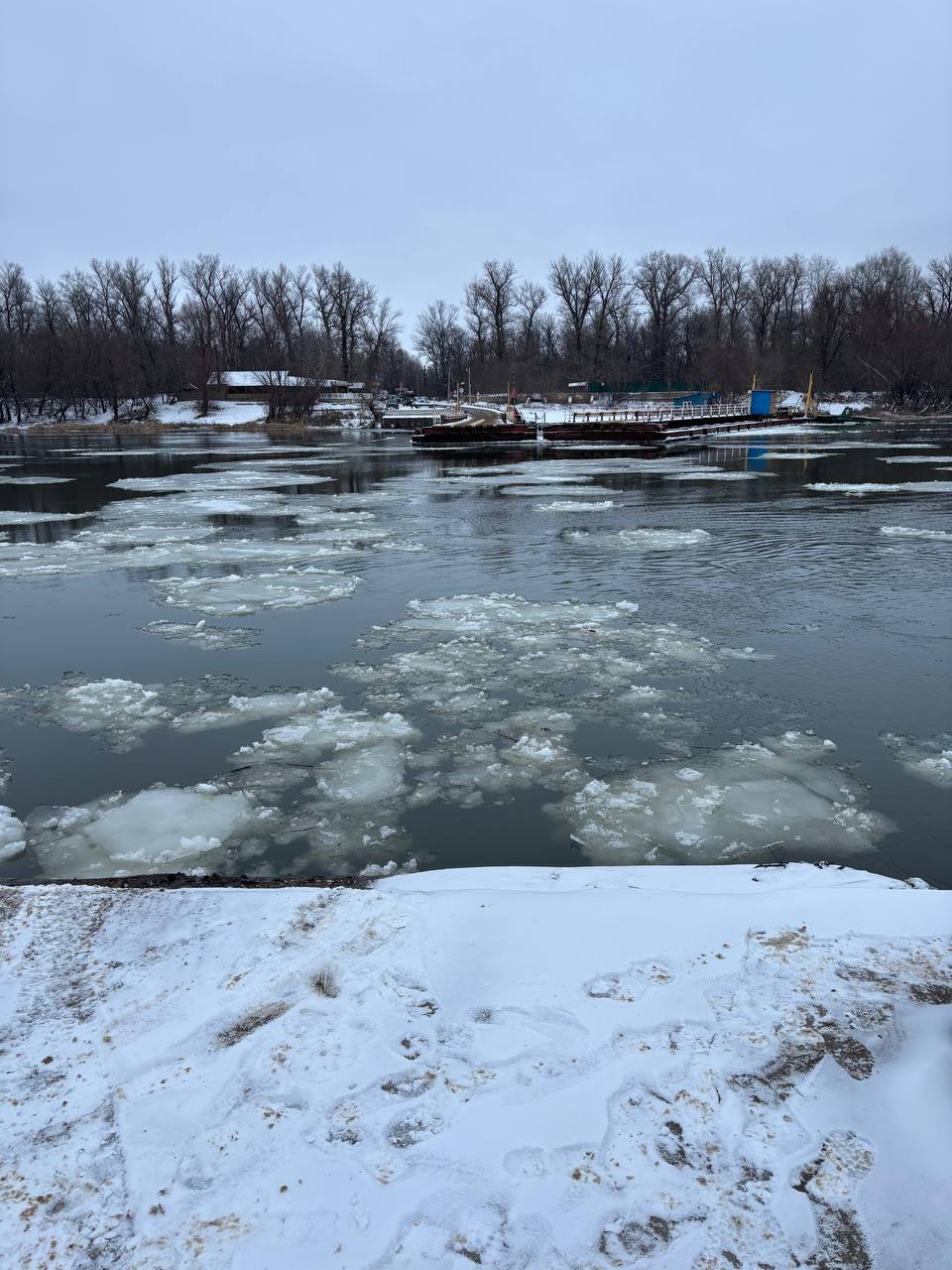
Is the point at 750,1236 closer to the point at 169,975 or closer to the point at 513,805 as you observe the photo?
the point at 169,975

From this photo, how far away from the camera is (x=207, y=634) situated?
8.77 meters

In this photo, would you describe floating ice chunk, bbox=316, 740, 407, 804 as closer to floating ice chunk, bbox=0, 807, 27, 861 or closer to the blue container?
floating ice chunk, bbox=0, 807, 27, 861

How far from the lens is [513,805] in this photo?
5012 mm

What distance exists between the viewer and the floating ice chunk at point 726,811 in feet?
14.9

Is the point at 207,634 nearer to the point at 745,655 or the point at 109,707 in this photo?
the point at 109,707

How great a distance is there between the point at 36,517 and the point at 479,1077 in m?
18.2

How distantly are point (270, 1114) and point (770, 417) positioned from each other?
63250 mm

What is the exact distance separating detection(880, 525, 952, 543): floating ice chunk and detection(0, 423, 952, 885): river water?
0.12 meters

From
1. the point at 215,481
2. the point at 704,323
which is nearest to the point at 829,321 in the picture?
the point at 704,323

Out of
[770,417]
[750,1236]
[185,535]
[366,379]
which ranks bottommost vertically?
[750,1236]

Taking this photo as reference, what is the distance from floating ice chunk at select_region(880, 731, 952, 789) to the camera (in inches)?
208

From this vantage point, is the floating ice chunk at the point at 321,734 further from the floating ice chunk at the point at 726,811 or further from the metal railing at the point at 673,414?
the metal railing at the point at 673,414

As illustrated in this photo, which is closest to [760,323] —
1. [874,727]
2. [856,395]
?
[856,395]

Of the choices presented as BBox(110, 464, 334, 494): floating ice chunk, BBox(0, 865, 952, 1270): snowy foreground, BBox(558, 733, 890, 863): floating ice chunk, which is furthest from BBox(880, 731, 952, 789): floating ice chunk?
BBox(110, 464, 334, 494): floating ice chunk
